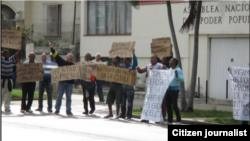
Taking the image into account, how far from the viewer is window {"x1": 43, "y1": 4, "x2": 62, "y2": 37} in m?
28.4

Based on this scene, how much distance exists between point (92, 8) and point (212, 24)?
24.7 feet

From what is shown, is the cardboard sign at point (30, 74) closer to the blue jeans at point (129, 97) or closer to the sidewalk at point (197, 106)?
the sidewalk at point (197, 106)

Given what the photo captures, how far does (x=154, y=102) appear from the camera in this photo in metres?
13.5

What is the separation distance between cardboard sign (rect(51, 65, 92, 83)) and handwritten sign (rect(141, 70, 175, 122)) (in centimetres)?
222

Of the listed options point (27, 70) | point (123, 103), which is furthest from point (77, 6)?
point (123, 103)

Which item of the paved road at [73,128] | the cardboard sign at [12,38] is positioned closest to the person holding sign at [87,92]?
the paved road at [73,128]

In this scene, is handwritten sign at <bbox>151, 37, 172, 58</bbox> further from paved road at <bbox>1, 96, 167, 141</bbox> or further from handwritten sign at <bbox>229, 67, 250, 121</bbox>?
handwritten sign at <bbox>229, 67, 250, 121</bbox>

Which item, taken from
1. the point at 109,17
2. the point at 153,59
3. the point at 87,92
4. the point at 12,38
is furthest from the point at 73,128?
the point at 109,17

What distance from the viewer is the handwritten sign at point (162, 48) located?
14.6 metres

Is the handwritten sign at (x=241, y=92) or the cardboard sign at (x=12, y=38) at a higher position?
the cardboard sign at (x=12, y=38)

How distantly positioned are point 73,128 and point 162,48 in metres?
4.52

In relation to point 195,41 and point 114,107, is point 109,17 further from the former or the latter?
point 195,41

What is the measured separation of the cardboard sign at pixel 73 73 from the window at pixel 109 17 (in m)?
10.3

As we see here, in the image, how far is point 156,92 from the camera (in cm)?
1355
